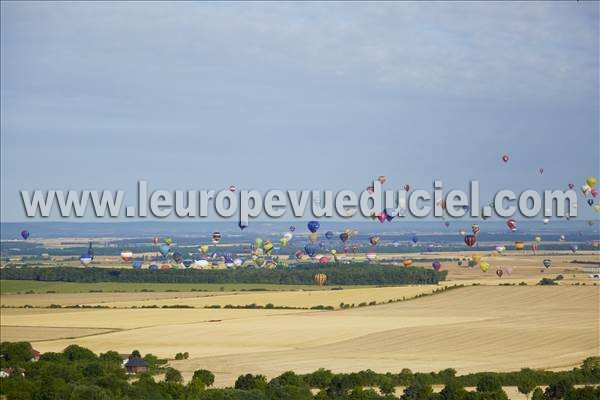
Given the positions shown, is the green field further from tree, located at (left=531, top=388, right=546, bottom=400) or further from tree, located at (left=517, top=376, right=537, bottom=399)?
tree, located at (left=531, top=388, right=546, bottom=400)

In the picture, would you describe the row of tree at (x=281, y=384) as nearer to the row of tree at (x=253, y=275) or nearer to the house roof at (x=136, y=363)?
the house roof at (x=136, y=363)

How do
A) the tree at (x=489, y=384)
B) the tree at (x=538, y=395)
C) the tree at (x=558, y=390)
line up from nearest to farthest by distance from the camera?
the tree at (x=538, y=395) → the tree at (x=558, y=390) → the tree at (x=489, y=384)

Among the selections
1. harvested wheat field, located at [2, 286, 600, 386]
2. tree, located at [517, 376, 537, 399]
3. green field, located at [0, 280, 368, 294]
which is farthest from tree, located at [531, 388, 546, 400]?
green field, located at [0, 280, 368, 294]

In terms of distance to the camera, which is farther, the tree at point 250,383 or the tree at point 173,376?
the tree at point 173,376

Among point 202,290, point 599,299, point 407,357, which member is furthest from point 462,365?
point 202,290

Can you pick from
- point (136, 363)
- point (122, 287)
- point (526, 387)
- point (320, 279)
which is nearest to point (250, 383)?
point (136, 363)

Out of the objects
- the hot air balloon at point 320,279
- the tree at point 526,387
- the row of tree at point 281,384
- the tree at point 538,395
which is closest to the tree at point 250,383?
the row of tree at point 281,384

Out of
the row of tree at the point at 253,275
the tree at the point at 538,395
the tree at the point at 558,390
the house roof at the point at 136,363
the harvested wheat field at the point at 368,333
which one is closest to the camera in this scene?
the tree at the point at 538,395

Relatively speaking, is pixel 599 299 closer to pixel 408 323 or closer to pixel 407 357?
pixel 408 323

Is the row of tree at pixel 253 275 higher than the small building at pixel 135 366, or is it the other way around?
the row of tree at pixel 253 275
